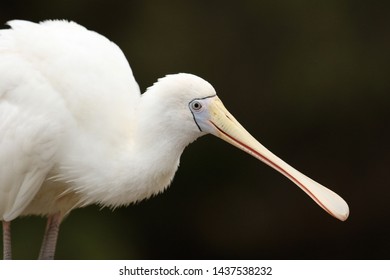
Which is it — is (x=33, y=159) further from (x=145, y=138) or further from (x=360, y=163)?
(x=360, y=163)

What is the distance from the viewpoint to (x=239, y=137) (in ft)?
11.7

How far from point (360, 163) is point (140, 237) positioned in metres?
1.31

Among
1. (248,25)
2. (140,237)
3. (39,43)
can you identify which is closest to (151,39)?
(248,25)

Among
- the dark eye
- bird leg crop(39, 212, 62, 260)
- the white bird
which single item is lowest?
bird leg crop(39, 212, 62, 260)

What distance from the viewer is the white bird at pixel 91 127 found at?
11.4ft

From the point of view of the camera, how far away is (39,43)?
3.63m

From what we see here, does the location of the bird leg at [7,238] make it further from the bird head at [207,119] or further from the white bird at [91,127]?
the bird head at [207,119]

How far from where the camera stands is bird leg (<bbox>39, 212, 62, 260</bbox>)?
4016 mm

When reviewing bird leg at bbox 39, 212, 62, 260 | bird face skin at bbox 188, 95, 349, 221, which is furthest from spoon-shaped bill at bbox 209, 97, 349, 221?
bird leg at bbox 39, 212, 62, 260

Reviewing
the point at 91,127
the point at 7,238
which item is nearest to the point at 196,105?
the point at 91,127

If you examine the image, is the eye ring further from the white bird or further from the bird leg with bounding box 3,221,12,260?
the bird leg with bounding box 3,221,12,260

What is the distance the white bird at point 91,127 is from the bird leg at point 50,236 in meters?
0.33

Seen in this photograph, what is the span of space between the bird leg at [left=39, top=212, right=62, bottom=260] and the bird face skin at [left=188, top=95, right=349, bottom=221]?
2.54 feet

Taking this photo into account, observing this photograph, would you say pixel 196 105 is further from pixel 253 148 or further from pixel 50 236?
pixel 50 236
